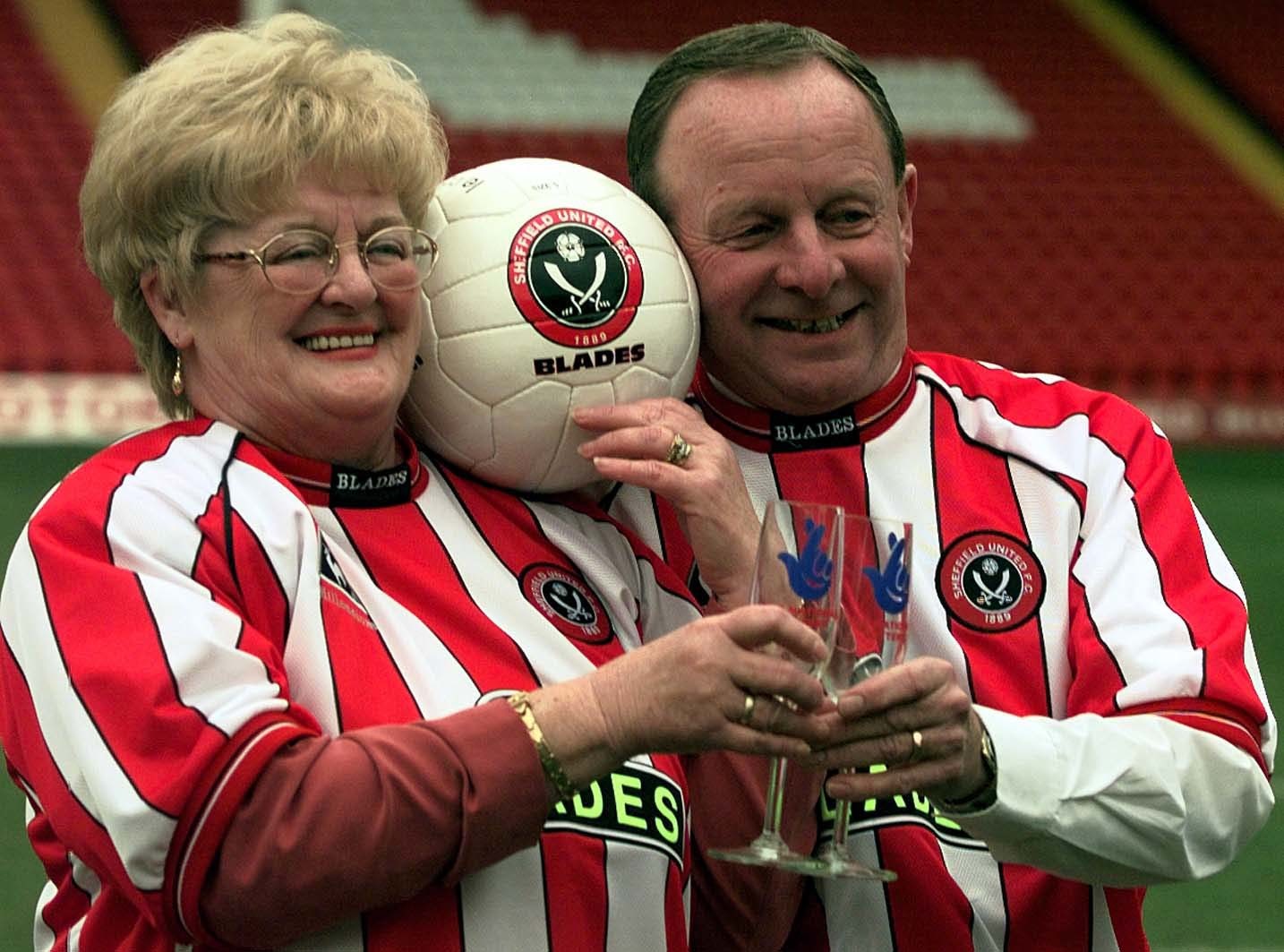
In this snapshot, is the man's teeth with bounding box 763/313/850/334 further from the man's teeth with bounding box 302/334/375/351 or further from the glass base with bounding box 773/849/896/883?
the glass base with bounding box 773/849/896/883

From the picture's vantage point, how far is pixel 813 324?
2.65 metres

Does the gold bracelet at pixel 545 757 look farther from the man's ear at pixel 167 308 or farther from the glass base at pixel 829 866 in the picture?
the man's ear at pixel 167 308

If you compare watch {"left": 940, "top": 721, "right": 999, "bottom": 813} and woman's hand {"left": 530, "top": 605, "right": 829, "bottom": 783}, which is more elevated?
woman's hand {"left": 530, "top": 605, "right": 829, "bottom": 783}

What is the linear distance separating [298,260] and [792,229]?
0.76 m

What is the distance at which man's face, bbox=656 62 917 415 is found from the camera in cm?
257

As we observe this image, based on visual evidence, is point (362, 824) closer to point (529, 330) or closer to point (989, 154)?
point (529, 330)

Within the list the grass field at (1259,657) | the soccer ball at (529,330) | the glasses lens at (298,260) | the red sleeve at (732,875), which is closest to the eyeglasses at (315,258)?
the glasses lens at (298,260)

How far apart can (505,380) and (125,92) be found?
559 mm

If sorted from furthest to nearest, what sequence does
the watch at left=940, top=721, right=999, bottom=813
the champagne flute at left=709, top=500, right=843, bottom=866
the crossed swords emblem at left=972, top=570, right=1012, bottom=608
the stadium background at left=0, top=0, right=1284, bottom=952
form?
the stadium background at left=0, top=0, right=1284, bottom=952, the crossed swords emblem at left=972, top=570, right=1012, bottom=608, the watch at left=940, top=721, right=999, bottom=813, the champagne flute at left=709, top=500, right=843, bottom=866

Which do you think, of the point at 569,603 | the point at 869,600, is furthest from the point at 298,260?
the point at 869,600

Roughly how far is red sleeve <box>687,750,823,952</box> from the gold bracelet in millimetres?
502

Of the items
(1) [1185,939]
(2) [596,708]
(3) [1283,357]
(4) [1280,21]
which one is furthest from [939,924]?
(4) [1280,21]

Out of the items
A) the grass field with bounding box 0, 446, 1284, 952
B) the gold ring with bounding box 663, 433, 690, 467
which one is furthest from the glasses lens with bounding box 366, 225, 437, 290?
the grass field with bounding box 0, 446, 1284, 952

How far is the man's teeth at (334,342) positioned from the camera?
2.18m
